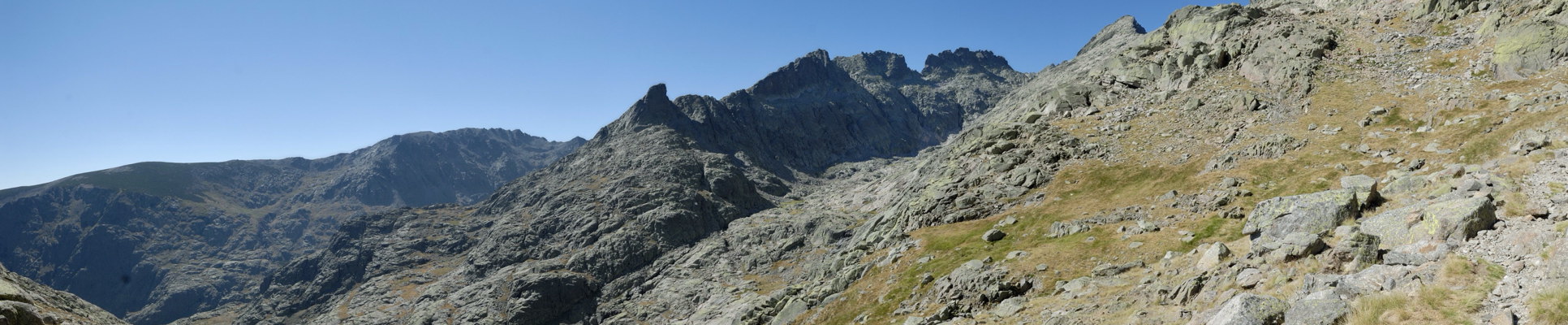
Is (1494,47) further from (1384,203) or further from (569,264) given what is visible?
(569,264)

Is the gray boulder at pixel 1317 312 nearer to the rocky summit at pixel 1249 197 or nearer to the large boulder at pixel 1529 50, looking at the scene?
the rocky summit at pixel 1249 197

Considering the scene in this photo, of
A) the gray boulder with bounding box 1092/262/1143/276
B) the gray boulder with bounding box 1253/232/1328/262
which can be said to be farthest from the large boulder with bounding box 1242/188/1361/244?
the gray boulder with bounding box 1092/262/1143/276

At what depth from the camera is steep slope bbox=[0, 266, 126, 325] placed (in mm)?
26091

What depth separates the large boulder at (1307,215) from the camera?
82.7ft

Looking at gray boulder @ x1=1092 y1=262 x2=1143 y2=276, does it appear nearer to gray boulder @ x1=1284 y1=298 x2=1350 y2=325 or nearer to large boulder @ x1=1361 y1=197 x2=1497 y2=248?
large boulder @ x1=1361 y1=197 x2=1497 y2=248

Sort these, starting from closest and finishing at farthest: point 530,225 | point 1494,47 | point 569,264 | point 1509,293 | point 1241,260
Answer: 1. point 1509,293
2. point 1241,260
3. point 1494,47
4. point 569,264
5. point 530,225

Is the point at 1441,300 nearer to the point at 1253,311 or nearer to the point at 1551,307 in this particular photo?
the point at 1551,307

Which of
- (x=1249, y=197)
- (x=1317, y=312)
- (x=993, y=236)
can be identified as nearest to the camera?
(x=1317, y=312)

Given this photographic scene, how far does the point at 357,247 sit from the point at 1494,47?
240m

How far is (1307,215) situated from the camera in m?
25.7

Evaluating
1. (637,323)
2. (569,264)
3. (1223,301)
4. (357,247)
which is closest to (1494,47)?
(1223,301)

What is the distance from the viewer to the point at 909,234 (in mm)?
64500

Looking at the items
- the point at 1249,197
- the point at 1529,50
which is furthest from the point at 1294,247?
the point at 1529,50

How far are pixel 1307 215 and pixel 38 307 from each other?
5292 cm
